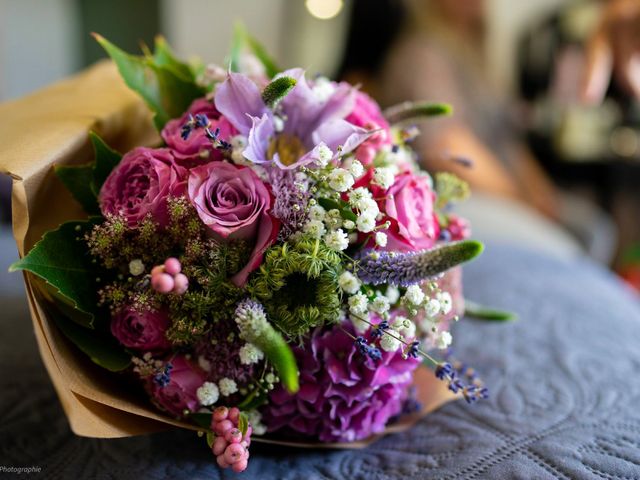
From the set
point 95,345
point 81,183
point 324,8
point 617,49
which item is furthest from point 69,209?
point 324,8

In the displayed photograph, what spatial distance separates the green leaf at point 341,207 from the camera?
48 cm

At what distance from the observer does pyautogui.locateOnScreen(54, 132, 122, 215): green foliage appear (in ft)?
1.75

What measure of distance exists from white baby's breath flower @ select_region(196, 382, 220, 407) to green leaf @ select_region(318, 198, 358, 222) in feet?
0.62

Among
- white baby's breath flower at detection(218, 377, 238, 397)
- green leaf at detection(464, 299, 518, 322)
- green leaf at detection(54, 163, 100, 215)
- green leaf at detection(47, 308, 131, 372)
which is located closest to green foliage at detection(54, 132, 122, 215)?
green leaf at detection(54, 163, 100, 215)

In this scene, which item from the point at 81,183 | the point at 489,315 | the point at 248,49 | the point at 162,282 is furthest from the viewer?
the point at 248,49

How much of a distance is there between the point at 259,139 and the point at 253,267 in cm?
12

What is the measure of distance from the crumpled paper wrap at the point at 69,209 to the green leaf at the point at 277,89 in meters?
0.18

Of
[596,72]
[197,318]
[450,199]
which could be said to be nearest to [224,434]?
[197,318]

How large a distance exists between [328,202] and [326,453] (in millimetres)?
263

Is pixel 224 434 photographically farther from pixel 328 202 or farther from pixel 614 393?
pixel 614 393

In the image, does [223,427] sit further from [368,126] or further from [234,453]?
[368,126]

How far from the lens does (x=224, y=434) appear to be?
18.3 inches

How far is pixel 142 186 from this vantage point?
0.49m

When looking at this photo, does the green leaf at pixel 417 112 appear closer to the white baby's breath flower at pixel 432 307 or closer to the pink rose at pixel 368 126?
the pink rose at pixel 368 126
